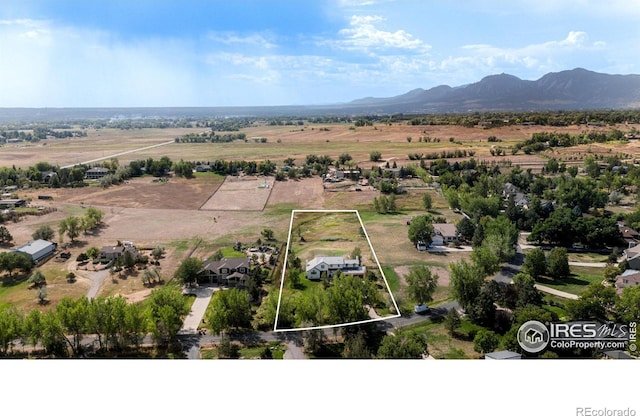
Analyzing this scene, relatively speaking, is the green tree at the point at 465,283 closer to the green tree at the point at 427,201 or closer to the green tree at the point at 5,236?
the green tree at the point at 427,201

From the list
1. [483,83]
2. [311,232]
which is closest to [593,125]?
[483,83]

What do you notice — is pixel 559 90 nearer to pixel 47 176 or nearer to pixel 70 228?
pixel 70 228

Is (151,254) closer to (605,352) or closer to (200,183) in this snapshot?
(200,183)

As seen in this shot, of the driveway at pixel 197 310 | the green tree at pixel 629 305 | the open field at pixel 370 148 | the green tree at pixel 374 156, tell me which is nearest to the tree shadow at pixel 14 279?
the driveway at pixel 197 310

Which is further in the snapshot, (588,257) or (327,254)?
(588,257)
